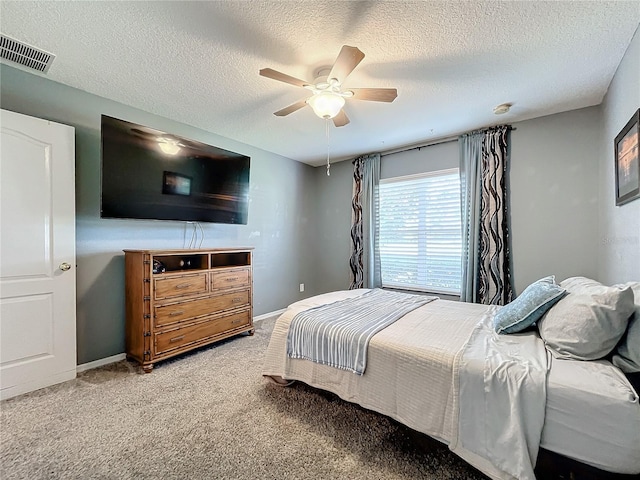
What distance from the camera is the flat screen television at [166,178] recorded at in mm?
2426

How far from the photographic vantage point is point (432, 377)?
145cm

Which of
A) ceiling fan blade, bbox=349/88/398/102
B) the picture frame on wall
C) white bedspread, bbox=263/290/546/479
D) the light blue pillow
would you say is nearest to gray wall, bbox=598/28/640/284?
the picture frame on wall

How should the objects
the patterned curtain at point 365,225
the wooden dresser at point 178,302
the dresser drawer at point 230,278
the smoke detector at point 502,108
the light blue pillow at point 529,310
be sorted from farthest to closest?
the patterned curtain at point 365,225 → the dresser drawer at point 230,278 → the smoke detector at point 502,108 → the wooden dresser at point 178,302 → the light blue pillow at point 529,310

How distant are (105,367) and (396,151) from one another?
14.1ft

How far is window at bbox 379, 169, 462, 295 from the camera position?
362 cm

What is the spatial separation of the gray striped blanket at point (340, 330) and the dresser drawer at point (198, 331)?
1325mm

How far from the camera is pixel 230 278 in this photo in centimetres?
324

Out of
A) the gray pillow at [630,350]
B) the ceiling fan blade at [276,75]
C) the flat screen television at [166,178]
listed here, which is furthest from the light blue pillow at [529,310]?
the flat screen television at [166,178]

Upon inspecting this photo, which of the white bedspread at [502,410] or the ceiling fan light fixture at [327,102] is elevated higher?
the ceiling fan light fixture at [327,102]

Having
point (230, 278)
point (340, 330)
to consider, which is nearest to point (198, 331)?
point (230, 278)

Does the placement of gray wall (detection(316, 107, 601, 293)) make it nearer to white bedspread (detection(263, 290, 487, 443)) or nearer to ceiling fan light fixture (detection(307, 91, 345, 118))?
white bedspread (detection(263, 290, 487, 443))

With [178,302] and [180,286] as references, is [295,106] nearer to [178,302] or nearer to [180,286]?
[180,286]

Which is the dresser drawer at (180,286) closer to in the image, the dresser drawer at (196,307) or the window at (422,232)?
the dresser drawer at (196,307)

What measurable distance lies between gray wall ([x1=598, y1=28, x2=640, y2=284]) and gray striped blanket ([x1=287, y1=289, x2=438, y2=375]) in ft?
5.03
